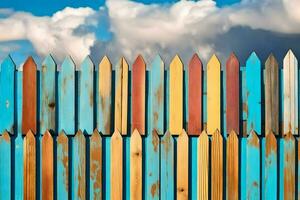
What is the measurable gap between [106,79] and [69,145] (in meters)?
0.86

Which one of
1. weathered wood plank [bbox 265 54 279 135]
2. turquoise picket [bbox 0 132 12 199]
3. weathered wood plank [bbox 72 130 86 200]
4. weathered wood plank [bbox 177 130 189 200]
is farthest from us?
turquoise picket [bbox 0 132 12 199]

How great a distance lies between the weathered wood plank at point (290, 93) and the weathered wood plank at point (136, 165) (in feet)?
5.51

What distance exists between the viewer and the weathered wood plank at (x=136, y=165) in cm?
564

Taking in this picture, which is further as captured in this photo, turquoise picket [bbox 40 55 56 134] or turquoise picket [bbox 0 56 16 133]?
turquoise picket [bbox 0 56 16 133]

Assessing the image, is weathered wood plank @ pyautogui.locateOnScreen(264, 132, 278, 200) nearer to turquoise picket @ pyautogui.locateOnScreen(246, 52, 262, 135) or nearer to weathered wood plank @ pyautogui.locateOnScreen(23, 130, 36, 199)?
turquoise picket @ pyautogui.locateOnScreen(246, 52, 262, 135)

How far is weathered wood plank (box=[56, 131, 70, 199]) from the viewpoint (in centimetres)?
577

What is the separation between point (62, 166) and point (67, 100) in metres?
0.75

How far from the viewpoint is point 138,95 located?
5789 millimetres

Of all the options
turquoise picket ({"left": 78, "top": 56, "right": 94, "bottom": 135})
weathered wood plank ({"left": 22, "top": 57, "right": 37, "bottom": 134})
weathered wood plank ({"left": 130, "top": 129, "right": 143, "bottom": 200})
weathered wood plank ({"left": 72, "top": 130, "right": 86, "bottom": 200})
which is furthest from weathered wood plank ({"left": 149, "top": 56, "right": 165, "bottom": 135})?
weathered wood plank ({"left": 22, "top": 57, "right": 37, "bottom": 134})

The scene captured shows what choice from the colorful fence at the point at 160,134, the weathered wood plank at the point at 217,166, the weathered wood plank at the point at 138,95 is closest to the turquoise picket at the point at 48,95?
the colorful fence at the point at 160,134

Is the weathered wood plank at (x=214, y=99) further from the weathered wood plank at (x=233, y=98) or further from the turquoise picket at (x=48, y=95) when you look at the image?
the turquoise picket at (x=48, y=95)

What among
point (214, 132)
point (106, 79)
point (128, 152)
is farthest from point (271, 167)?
point (106, 79)

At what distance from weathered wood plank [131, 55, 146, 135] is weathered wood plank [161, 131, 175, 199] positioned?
306 millimetres

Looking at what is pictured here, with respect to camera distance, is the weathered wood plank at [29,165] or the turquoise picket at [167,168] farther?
the weathered wood plank at [29,165]
